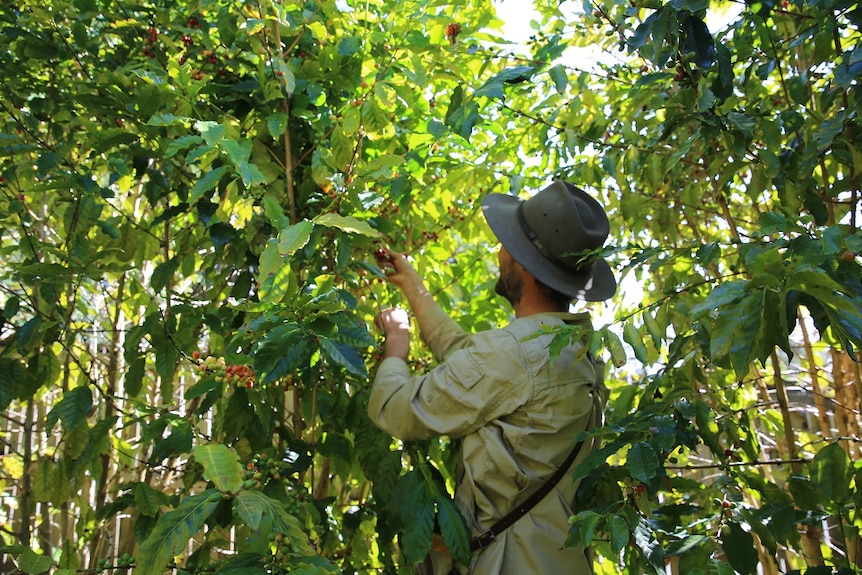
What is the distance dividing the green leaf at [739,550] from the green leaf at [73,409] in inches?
58.6

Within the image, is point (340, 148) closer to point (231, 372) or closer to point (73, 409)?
point (231, 372)

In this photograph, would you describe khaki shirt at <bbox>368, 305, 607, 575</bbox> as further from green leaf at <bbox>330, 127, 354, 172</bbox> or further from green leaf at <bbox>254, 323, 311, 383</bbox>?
green leaf at <bbox>330, 127, 354, 172</bbox>

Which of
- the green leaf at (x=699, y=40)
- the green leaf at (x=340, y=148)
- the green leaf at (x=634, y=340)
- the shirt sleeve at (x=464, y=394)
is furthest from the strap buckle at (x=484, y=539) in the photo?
the green leaf at (x=699, y=40)

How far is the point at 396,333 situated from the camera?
1957mm

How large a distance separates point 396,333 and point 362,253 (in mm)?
298

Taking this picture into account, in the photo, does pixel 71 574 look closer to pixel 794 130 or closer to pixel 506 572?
pixel 506 572

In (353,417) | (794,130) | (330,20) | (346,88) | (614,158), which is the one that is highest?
(330,20)

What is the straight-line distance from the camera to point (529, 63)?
8.23ft

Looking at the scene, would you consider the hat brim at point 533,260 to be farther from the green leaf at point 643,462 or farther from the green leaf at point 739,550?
the green leaf at point 739,550

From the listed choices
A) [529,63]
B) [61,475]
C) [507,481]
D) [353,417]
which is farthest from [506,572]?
[529,63]

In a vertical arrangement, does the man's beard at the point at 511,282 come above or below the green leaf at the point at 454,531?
above

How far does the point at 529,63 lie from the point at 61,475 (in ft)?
5.89

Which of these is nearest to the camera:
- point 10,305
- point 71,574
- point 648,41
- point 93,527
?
point 71,574

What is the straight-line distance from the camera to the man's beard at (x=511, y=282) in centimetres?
199
